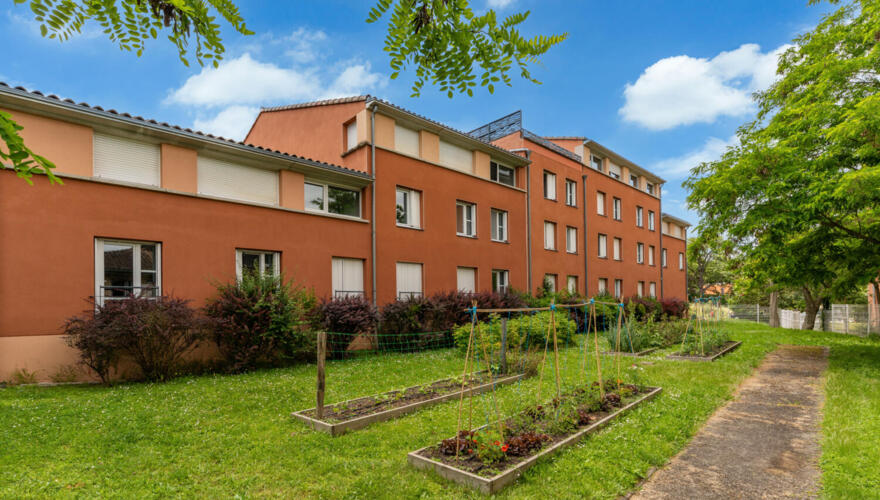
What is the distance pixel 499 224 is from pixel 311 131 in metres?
8.76

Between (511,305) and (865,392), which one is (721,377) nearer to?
(865,392)

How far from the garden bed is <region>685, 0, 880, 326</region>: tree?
29.0 feet

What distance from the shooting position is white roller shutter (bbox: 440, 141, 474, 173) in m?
17.5

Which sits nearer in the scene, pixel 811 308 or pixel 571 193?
pixel 571 193

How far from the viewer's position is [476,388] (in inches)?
325

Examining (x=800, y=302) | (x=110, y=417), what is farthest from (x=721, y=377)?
(x=800, y=302)

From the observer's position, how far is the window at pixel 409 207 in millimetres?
15883

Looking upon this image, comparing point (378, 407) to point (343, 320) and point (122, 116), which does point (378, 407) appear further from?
point (122, 116)

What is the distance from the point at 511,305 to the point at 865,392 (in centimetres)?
991

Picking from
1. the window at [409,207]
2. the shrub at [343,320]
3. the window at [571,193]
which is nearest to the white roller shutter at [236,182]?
the shrub at [343,320]

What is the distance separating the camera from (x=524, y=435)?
518 cm

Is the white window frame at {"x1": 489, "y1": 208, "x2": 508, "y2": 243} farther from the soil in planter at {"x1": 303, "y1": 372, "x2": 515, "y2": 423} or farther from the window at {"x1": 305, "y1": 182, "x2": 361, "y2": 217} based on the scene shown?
the soil in planter at {"x1": 303, "y1": 372, "x2": 515, "y2": 423}

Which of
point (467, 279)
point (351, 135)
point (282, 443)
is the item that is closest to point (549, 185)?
point (467, 279)

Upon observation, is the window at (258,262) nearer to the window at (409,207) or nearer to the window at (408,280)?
the window at (408,280)
